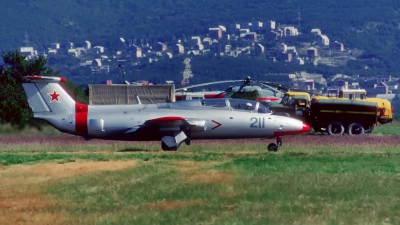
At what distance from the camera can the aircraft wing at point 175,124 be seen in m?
31.2

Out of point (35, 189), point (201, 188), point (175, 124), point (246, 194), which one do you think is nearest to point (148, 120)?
point (175, 124)

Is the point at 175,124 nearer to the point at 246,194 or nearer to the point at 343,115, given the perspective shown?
the point at 246,194

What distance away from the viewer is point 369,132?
48438 mm

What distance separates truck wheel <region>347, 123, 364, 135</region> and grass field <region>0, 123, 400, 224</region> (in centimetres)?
1699

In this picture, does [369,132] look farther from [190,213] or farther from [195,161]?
[190,213]

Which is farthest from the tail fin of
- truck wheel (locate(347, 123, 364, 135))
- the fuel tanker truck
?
truck wheel (locate(347, 123, 364, 135))

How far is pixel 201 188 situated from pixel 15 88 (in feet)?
124

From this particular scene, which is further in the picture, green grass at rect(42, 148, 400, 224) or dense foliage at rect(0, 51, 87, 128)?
dense foliage at rect(0, 51, 87, 128)

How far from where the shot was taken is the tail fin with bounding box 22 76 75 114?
3136 cm

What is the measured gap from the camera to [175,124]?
103ft

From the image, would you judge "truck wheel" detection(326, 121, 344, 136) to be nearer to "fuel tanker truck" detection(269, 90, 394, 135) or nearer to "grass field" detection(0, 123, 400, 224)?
"fuel tanker truck" detection(269, 90, 394, 135)

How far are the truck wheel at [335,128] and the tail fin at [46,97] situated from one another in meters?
18.3

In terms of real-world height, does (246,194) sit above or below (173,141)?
below

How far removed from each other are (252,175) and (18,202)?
6004 mm
